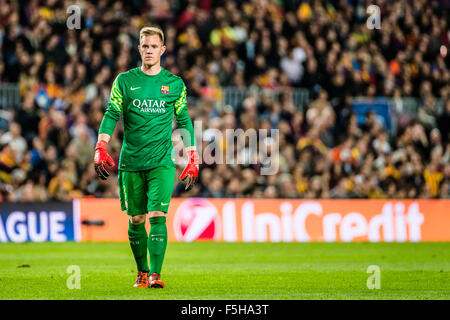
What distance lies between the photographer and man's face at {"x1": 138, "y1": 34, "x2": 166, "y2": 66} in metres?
9.52

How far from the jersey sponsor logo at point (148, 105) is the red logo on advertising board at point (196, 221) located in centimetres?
843

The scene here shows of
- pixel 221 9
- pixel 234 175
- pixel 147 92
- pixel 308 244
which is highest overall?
pixel 221 9

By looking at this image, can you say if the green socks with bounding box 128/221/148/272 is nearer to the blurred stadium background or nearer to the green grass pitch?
the green grass pitch

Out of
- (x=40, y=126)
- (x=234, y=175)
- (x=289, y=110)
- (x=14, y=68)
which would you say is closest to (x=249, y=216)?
(x=234, y=175)

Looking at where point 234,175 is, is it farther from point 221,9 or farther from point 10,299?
point 10,299

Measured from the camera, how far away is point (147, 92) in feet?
31.7

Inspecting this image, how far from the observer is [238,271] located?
12.0 m

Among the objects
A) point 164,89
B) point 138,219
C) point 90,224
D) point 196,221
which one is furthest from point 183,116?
point 90,224

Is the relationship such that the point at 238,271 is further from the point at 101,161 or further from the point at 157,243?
the point at 101,161

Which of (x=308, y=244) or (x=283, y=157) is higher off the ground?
(x=283, y=157)

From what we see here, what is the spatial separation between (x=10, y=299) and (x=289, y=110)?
1211 cm

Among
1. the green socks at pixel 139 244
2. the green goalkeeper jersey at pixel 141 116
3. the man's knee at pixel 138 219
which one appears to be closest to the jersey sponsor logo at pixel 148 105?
the green goalkeeper jersey at pixel 141 116

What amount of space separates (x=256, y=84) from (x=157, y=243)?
1168 centimetres
